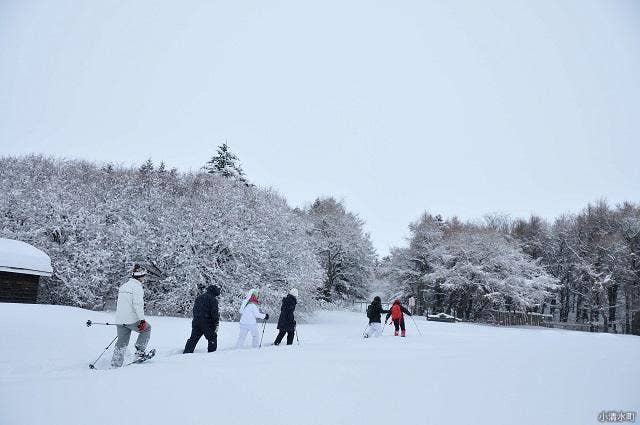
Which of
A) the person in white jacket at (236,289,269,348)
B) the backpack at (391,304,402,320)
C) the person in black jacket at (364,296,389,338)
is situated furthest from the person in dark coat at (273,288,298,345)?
the backpack at (391,304,402,320)

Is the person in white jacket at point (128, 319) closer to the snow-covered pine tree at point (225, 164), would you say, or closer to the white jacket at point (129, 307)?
the white jacket at point (129, 307)

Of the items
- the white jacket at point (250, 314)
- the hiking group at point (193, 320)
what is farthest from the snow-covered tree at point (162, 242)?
the white jacket at point (250, 314)

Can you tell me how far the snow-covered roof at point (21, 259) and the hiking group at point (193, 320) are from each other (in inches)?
508

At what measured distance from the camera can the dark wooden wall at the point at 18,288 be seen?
1970 centimetres

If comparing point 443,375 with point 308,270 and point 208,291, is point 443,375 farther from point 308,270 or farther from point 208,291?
point 308,270

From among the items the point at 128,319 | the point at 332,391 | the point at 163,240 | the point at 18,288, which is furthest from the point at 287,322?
the point at 18,288

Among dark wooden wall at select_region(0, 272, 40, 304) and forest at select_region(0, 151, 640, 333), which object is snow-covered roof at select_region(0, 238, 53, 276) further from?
forest at select_region(0, 151, 640, 333)

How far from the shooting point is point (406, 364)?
708cm

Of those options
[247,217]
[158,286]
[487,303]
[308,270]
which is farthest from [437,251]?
[158,286]

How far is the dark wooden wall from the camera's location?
19.7 metres

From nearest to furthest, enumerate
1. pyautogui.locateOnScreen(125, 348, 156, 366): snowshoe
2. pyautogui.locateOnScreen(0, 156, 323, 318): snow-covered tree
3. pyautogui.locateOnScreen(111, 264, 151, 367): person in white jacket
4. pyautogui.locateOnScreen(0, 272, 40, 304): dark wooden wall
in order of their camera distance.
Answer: pyautogui.locateOnScreen(125, 348, 156, 366): snowshoe → pyautogui.locateOnScreen(111, 264, 151, 367): person in white jacket → pyautogui.locateOnScreen(0, 272, 40, 304): dark wooden wall → pyautogui.locateOnScreen(0, 156, 323, 318): snow-covered tree

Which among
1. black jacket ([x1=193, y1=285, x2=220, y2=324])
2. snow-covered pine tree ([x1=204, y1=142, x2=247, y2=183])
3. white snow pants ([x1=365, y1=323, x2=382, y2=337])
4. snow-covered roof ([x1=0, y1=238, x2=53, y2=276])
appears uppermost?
snow-covered pine tree ([x1=204, y1=142, x2=247, y2=183])

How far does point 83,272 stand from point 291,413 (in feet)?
79.3

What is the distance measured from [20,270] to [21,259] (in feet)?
1.76
